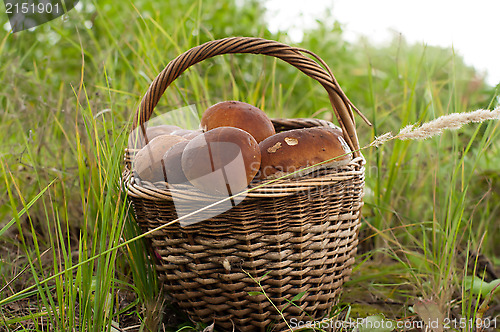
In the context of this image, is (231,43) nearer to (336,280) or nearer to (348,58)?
(336,280)

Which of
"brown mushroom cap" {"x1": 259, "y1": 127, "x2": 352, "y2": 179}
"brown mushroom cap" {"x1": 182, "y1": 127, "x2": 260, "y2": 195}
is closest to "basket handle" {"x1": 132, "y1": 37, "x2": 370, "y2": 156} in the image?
"brown mushroom cap" {"x1": 259, "y1": 127, "x2": 352, "y2": 179}

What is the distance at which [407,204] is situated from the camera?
6.05 feet

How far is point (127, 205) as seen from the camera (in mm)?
1206

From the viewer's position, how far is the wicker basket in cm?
107

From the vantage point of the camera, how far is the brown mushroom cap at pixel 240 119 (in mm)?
1323

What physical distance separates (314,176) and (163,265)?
1.82 feet

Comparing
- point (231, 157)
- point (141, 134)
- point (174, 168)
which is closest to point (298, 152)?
point (231, 157)

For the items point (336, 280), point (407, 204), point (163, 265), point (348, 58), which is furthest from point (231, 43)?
point (348, 58)

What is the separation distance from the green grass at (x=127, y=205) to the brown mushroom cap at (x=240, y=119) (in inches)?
10.6

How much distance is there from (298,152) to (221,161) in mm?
242

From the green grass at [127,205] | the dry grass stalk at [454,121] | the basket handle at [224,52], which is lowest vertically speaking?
the green grass at [127,205]

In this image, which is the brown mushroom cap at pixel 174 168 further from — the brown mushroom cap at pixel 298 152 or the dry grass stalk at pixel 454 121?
the dry grass stalk at pixel 454 121

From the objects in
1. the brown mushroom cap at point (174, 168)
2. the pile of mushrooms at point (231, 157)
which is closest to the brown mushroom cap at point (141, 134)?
the pile of mushrooms at point (231, 157)

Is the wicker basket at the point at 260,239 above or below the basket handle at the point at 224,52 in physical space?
below
